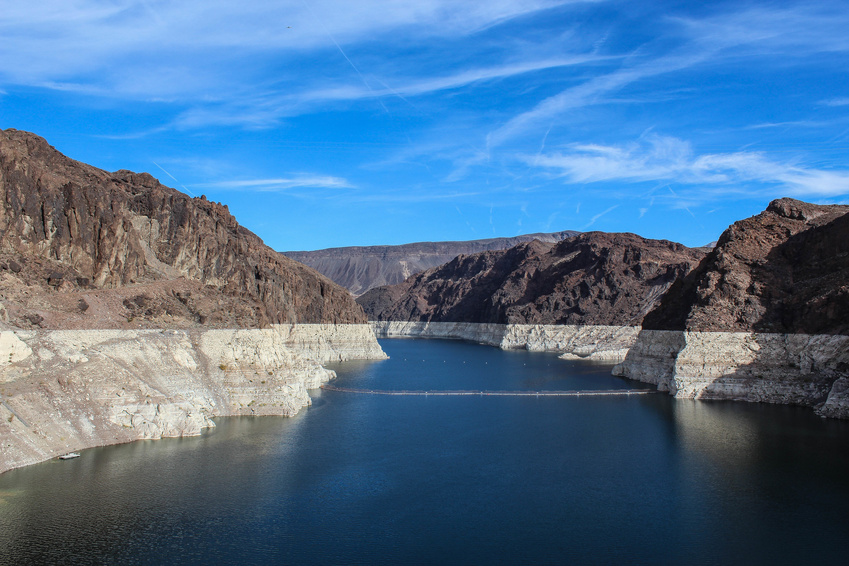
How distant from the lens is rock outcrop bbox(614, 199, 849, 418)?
54094 millimetres

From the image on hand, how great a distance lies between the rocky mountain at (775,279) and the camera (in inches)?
2242

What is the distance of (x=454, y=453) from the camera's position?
133 feet

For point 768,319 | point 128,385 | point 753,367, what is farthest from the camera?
point 768,319

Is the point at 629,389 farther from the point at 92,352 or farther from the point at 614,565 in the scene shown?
the point at 92,352

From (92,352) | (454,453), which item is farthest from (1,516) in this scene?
(454,453)

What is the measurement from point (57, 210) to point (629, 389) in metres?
55.9

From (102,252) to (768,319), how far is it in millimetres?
57808

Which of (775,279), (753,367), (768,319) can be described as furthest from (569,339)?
(753,367)

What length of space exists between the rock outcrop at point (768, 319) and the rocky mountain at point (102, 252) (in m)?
40.6

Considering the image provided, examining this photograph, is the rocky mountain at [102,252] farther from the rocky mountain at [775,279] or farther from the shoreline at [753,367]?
the rocky mountain at [775,279]

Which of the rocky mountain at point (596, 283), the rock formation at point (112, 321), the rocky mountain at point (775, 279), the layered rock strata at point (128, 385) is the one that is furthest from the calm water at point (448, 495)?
the rocky mountain at point (596, 283)

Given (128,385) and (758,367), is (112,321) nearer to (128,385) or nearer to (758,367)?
(128,385)

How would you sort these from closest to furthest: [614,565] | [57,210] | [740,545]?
1. [614,565]
2. [740,545]
3. [57,210]

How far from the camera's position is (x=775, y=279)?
207 feet
